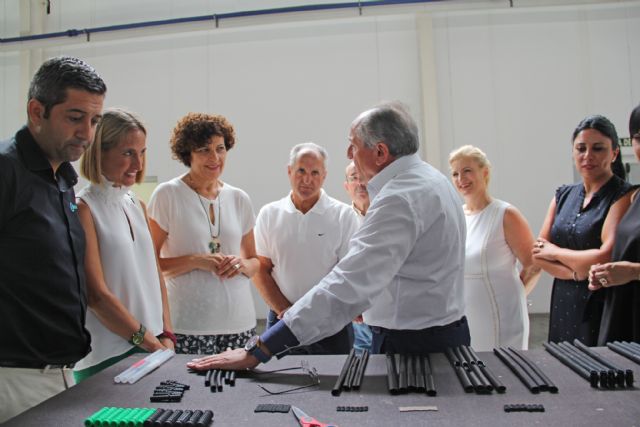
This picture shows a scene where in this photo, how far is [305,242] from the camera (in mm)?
2527

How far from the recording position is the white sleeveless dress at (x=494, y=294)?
2611 mm

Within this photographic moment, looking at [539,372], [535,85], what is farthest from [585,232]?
[535,85]

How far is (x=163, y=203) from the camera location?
232 cm

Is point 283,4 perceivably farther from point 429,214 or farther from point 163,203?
point 429,214

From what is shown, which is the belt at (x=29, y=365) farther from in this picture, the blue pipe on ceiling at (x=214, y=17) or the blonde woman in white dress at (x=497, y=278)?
the blue pipe on ceiling at (x=214, y=17)

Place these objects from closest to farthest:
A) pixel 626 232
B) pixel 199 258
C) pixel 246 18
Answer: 1. pixel 626 232
2. pixel 199 258
3. pixel 246 18

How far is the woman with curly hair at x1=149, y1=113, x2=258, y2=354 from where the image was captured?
2.27 m

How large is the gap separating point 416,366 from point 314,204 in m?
1.36

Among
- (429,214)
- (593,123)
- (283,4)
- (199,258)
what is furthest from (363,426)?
(283,4)

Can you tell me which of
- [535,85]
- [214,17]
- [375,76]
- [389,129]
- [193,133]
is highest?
[214,17]

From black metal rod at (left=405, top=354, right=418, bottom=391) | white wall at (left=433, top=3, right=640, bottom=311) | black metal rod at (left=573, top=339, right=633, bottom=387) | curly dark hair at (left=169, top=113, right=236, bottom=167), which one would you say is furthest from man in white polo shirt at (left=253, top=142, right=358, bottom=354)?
white wall at (left=433, top=3, right=640, bottom=311)

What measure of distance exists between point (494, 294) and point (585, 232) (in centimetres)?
58

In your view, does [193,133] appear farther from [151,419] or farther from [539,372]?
[539,372]

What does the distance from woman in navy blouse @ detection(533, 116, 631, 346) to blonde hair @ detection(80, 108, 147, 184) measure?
1953 millimetres
